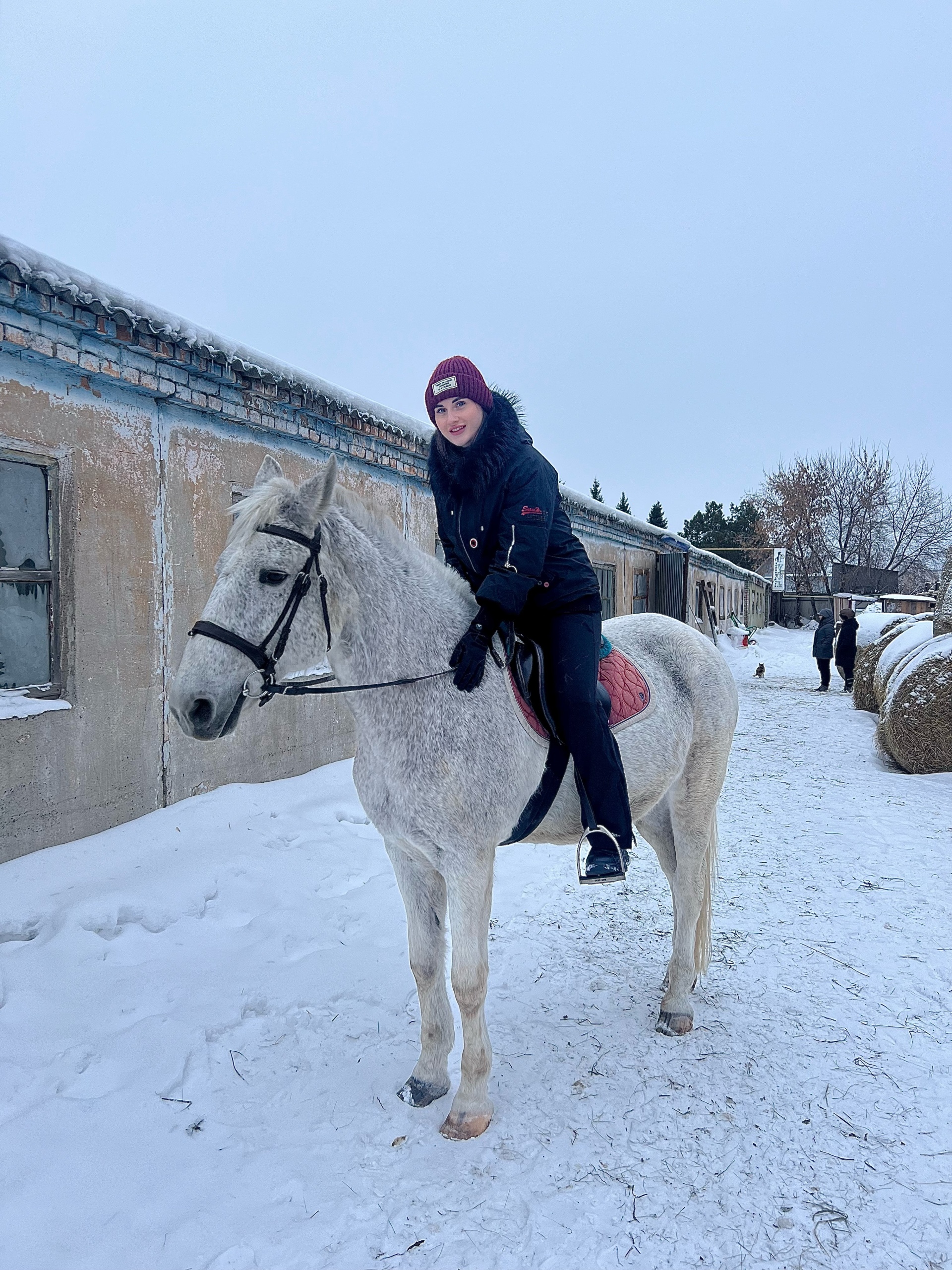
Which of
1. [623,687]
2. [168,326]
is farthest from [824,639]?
[168,326]

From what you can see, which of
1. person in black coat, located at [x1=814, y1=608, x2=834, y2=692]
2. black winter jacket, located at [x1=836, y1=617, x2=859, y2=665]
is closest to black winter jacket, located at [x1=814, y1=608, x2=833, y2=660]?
person in black coat, located at [x1=814, y1=608, x2=834, y2=692]

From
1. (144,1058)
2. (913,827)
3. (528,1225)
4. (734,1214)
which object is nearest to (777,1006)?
(734,1214)

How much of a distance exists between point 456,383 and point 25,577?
2996 millimetres

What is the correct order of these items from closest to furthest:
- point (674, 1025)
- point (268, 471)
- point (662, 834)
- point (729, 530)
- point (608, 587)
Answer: point (268, 471), point (674, 1025), point (662, 834), point (608, 587), point (729, 530)

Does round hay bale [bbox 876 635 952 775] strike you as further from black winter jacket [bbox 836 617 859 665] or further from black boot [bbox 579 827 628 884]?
black winter jacket [bbox 836 617 859 665]

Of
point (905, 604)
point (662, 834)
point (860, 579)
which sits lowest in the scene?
point (662, 834)

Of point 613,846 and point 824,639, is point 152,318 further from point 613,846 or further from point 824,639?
point 824,639

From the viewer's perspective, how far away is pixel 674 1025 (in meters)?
2.82

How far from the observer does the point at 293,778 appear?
5.66 m

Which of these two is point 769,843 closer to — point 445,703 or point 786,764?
point 786,764

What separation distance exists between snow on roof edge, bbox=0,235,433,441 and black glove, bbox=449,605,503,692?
3.21m

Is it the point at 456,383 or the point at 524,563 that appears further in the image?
the point at 456,383

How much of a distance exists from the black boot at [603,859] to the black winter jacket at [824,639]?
13621 millimetres

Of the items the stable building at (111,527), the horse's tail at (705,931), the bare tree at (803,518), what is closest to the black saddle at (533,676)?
the horse's tail at (705,931)
